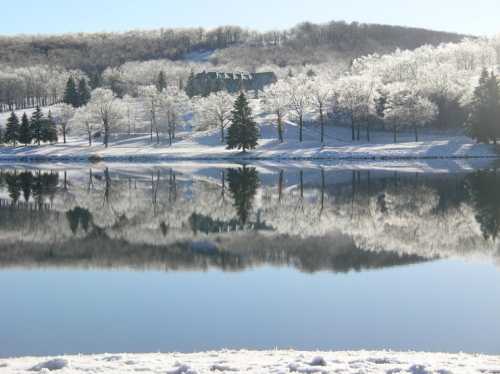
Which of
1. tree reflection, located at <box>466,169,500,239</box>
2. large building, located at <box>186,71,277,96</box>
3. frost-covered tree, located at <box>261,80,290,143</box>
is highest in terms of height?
large building, located at <box>186,71,277,96</box>

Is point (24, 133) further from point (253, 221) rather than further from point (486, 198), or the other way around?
point (486, 198)

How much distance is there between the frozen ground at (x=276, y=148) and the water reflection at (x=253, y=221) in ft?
84.9

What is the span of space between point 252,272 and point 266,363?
33.1 ft

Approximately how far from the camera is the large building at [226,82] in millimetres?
146350

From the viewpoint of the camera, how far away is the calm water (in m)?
15.0

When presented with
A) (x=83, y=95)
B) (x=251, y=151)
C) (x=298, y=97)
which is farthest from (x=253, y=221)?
(x=83, y=95)

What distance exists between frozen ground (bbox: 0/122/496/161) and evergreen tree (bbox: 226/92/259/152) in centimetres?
152

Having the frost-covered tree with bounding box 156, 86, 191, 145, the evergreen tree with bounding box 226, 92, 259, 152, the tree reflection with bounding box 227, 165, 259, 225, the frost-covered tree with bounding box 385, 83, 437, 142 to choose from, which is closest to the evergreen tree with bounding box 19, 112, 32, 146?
the frost-covered tree with bounding box 156, 86, 191, 145

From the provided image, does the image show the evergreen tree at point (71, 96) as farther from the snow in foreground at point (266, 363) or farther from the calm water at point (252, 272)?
the snow in foreground at point (266, 363)

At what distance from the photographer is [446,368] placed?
1075cm

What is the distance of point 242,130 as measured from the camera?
3563 inches

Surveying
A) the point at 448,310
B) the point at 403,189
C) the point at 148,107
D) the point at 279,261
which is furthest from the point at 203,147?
the point at 448,310

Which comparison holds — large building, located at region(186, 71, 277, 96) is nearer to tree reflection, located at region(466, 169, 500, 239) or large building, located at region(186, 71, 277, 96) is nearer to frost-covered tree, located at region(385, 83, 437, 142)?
frost-covered tree, located at region(385, 83, 437, 142)

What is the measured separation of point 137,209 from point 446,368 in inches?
1218
